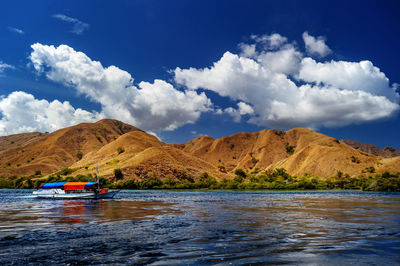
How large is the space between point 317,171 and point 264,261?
179m

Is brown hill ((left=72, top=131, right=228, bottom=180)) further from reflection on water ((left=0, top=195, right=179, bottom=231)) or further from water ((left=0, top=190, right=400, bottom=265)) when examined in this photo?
water ((left=0, top=190, right=400, bottom=265))

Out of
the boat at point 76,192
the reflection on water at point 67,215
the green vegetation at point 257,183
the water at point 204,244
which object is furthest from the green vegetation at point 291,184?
the water at point 204,244

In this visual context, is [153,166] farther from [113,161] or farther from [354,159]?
[354,159]

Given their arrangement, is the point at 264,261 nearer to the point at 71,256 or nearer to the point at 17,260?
the point at 71,256

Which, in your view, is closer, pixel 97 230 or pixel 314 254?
pixel 314 254

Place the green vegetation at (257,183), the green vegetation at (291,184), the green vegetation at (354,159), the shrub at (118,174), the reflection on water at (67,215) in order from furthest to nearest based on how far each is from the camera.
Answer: the green vegetation at (354,159)
the shrub at (118,174)
the green vegetation at (257,183)
the green vegetation at (291,184)
the reflection on water at (67,215)

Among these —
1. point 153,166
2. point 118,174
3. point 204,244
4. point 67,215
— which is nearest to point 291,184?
point 153,166

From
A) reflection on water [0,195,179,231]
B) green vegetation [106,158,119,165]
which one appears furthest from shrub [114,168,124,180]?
reflection on water [0,195,179,231]

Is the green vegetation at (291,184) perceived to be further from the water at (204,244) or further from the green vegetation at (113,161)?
the water at (204,244)

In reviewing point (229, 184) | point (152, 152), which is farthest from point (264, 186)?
point (152, 152)

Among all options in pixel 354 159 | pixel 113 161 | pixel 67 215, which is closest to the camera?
pixel 67 215

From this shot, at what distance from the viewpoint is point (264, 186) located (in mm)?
134125

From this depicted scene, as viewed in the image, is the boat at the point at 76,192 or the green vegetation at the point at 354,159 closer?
the boat at the point at 76,192

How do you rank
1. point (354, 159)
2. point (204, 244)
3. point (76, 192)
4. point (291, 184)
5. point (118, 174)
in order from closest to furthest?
point (204, 244), point (76, 192), point (291, 184), point (118, 174), point (354, 159)
